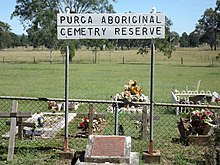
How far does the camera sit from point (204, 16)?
338 feet

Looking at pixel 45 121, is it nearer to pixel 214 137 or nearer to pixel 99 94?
pixel 214 137

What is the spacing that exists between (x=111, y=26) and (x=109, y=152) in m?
2.37

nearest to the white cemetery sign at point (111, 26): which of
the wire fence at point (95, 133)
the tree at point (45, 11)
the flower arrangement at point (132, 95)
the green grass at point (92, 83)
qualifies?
the wire fence at point (95, 133)

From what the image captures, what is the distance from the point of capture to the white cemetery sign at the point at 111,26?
725cm

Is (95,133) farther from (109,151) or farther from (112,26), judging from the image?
(109,151)

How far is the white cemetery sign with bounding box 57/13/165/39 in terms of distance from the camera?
7246 millimetres

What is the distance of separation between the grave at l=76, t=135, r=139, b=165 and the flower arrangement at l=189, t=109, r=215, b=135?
11.5 ft

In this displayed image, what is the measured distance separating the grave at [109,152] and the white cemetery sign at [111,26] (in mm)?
1920

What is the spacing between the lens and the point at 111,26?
7.29 m

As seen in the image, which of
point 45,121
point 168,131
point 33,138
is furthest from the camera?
point 45,121

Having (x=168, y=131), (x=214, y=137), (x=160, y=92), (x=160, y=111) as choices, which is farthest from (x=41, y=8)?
(x=214, y=137)

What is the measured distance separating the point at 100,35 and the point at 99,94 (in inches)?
558

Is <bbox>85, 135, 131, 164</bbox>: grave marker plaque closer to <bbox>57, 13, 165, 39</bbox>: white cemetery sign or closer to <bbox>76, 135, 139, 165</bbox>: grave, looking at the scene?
<bbox>76, 135, 139, 165</bbox>: grave

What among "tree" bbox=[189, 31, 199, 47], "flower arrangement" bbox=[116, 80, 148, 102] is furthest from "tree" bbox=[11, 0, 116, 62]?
"tree" bbox=[189, 31, 199, 47]
